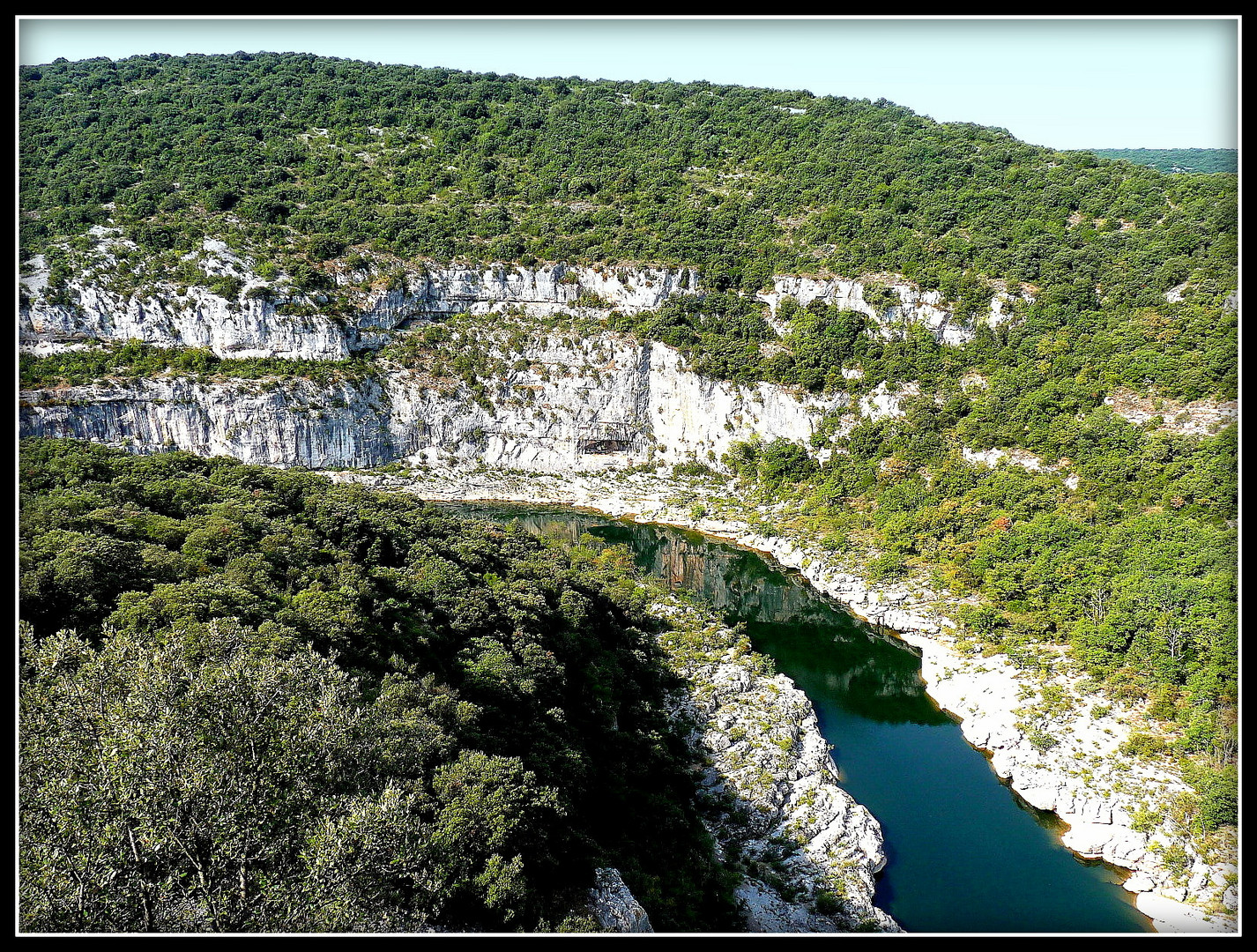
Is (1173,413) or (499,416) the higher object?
(499,416)

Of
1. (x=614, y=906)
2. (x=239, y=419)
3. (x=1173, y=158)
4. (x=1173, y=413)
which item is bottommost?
(x=614, y=906)

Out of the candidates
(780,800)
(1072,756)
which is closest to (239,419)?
(780,800)

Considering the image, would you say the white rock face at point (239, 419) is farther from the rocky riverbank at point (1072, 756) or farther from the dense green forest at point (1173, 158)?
the dense green forest at point (1173, 158)

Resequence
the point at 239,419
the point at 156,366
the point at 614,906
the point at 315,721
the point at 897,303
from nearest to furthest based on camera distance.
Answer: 1. the point at 315,721
2. the point at 614,906
3. the point at 897,303
4. the point at 156,366
5. the point at 239,419

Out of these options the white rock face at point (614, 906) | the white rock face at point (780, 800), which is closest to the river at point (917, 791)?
the white rock face at point (780, 800)

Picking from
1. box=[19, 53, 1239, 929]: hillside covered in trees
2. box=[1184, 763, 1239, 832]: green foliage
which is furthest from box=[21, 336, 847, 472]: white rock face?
box=[1184, 763, 1239, 832]: green foliage

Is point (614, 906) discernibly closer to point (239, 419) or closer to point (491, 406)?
point (491, 406)
